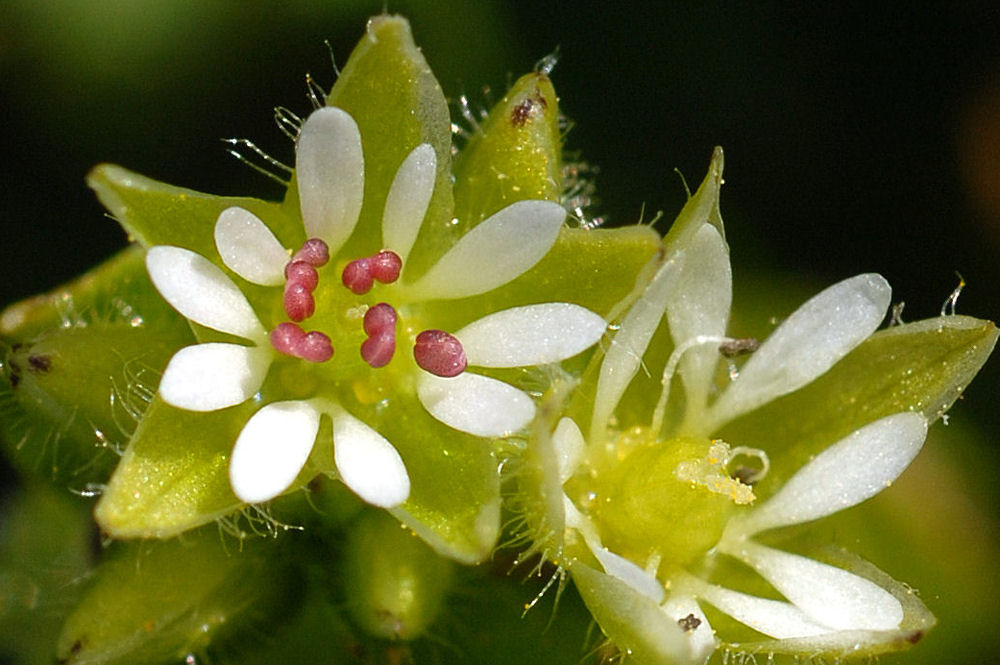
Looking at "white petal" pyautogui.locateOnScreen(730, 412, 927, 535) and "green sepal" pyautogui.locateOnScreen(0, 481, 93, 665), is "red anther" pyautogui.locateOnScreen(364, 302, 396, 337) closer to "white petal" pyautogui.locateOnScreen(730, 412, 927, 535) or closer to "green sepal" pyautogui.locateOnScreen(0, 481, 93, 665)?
"white petal" pyautogui.locateOnScreen(730, 412, 927, 535)

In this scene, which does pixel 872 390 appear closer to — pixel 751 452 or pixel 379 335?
pixel 751 452

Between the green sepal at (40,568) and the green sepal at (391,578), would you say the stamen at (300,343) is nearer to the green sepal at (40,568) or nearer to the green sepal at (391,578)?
the green sepal at (391,578)

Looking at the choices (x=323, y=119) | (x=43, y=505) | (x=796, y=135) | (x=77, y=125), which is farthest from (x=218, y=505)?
(x=796, y=135)

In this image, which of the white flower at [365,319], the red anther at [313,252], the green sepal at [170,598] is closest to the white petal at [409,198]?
the white flower at [365,319]

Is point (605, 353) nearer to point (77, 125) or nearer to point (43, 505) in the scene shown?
point (43, 505)

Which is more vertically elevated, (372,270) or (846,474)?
(372,270)

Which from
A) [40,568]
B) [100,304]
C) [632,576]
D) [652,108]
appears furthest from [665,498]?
[652,108]
